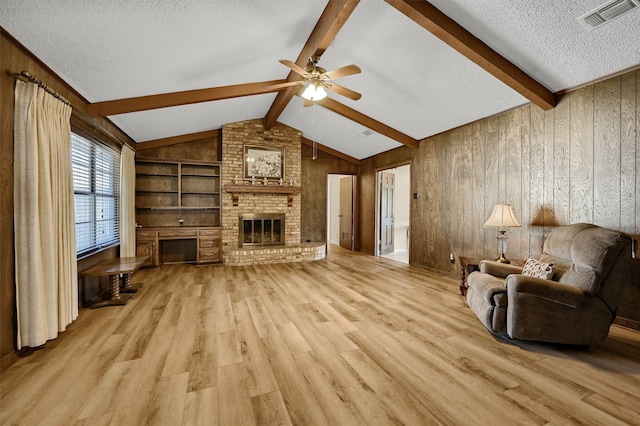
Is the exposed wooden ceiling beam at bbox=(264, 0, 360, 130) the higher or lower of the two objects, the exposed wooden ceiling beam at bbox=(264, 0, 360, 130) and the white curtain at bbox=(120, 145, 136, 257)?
the higher

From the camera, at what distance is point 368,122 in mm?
5387

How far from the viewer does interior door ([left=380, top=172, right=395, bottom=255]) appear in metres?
7.18

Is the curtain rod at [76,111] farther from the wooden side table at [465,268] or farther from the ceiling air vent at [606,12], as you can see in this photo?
the wooden side table at [465,268]

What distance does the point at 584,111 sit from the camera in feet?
10.1

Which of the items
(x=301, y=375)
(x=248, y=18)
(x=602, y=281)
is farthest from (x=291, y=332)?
(x=248, y=18)

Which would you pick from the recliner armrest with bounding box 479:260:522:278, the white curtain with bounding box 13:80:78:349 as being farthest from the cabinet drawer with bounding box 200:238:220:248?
the recliner armrest with bounding box 479:260:522:278

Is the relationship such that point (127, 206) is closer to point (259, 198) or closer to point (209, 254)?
point (209, 254)

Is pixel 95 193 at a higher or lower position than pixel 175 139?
lower

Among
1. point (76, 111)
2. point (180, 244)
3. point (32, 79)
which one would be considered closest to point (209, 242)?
point (180, 244)

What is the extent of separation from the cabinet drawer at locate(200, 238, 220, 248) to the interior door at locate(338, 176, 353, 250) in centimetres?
380

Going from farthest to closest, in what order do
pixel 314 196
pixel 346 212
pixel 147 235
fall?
pixel 346 212 → pixel 314 196 → pixel 147 235

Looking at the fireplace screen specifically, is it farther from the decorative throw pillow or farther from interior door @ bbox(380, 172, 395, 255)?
the decorative throw pillow

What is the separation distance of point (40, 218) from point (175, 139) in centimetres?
412

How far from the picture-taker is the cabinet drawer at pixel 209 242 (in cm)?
567
